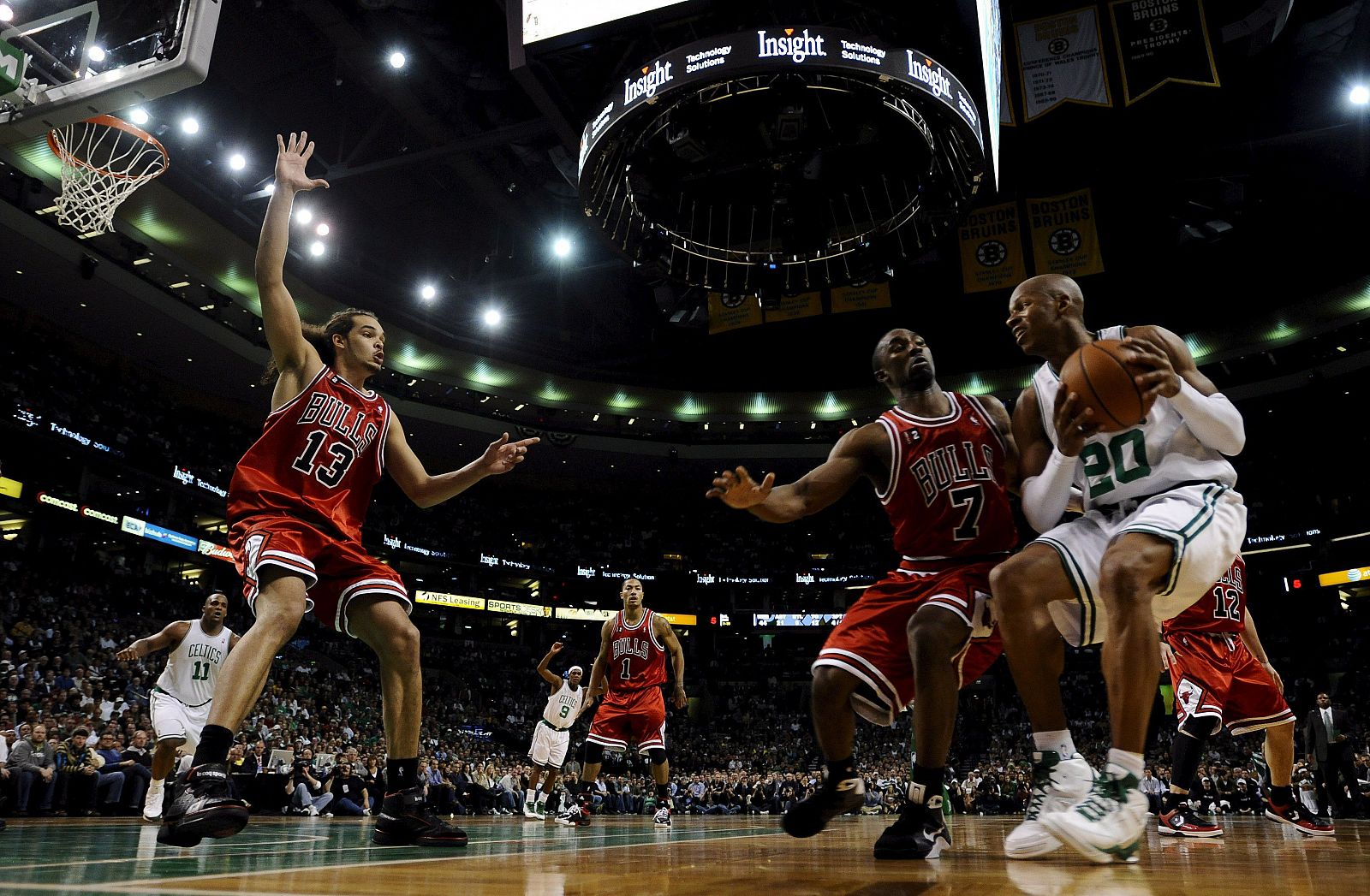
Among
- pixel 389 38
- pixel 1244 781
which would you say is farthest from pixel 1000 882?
pixel 1244 781

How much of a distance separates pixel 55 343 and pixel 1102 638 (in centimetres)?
2409

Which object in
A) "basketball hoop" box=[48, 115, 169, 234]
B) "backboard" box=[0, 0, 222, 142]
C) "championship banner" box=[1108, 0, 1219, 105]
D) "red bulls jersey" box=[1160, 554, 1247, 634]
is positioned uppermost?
"championship banner" box=[1108, 0, 1219, 105]

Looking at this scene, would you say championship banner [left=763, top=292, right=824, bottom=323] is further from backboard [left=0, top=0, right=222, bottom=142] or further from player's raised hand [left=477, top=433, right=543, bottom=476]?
player's raised hand [left=477, top=433, right=543, bottom=476]

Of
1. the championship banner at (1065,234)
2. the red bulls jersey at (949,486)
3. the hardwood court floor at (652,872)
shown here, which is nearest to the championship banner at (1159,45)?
the championship banner at (1065,234)

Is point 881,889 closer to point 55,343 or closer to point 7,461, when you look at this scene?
point 7,461

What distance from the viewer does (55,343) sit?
21.0m

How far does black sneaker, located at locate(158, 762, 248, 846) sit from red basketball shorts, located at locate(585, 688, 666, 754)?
249 inches

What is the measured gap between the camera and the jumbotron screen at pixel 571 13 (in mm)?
7508

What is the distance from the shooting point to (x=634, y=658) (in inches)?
357

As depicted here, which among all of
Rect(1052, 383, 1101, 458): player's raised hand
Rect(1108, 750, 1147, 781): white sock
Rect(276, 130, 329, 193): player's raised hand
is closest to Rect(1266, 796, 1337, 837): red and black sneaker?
Rect(1108, 750, 1147, 781): white sock

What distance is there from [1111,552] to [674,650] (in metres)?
6.50

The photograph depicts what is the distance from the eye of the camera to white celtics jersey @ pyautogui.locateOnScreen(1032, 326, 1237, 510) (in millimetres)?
2732

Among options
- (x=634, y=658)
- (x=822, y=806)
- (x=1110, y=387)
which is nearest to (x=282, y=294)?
(x=822, y=806)

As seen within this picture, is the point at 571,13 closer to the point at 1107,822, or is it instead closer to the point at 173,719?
the point at 173,719
